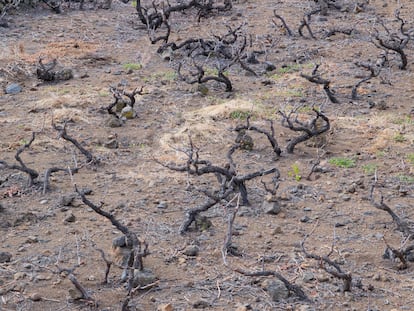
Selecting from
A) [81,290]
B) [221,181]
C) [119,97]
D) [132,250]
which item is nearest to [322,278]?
[132,250]

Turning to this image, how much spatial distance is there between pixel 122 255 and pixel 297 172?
→ 2.04 m

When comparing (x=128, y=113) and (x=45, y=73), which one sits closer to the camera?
(x=128, y=113)

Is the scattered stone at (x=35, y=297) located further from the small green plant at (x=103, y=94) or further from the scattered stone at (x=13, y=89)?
the scattered stone at (x=13, y=89)

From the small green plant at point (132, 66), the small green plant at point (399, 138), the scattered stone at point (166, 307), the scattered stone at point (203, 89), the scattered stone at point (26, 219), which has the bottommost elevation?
the scattered stone at point (26, 219)

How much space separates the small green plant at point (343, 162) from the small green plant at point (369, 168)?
11 centimetres

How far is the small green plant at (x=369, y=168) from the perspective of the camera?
19.8ft

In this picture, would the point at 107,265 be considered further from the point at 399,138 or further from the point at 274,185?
the point at 399,138

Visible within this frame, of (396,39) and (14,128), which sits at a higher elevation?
(396,39)

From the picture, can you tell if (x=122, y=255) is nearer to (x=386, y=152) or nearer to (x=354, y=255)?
(x=354, y=255)

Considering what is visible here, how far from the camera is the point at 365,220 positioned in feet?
17.0

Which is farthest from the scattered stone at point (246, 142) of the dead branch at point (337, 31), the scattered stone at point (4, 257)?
the dead branch at point (337, 31)

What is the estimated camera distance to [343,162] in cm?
624

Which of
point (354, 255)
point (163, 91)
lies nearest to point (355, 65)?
point (163, 91)

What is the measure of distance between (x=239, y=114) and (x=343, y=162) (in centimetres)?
148
